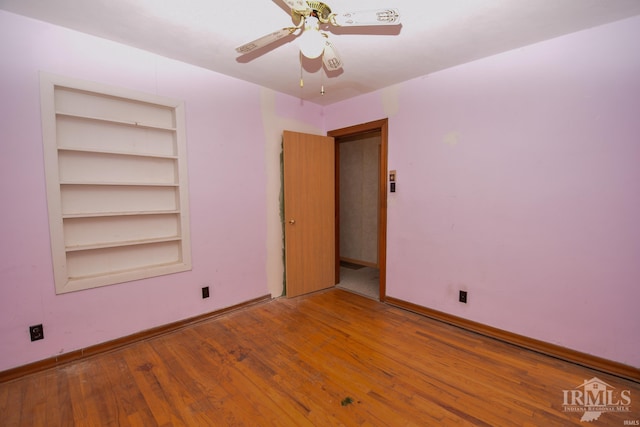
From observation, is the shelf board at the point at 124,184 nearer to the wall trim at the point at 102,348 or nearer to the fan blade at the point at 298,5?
the wall trim at the point at 102,348

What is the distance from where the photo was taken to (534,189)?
2.18 metres

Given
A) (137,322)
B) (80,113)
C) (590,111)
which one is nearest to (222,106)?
(80,113)

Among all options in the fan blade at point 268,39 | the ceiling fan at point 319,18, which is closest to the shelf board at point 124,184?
the fan blade at point 268,39

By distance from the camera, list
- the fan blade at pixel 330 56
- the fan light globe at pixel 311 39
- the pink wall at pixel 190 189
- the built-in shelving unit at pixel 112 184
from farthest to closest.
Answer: the built-in shelving unit at pixel 112 184 → the pink wall at pixel 190 189 → the fan blade at pixel 330 56 → the fan light globe at pixel 311 39

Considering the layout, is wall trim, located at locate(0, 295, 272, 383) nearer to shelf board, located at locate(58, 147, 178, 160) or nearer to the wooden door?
the wooden door

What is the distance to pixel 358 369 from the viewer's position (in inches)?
77.6

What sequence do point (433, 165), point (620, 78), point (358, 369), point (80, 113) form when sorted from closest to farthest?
point (620, 78) → point (358, 369) → point (80, 113) → point (433, 165)

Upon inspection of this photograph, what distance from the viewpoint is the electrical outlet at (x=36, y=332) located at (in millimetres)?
1927

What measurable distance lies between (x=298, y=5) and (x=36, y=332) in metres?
2.76

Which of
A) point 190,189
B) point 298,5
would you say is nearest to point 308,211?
point 190,189

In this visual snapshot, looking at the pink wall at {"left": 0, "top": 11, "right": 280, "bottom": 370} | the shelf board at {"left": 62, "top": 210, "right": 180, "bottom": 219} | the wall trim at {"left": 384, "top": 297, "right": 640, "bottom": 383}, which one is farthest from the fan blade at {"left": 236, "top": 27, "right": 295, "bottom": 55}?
the wall trim at {"left": 384, "top": 297, "right": 640, "bottom": 383}

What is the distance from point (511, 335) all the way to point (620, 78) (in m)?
2.05

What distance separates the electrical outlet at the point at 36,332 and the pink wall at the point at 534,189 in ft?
10.3

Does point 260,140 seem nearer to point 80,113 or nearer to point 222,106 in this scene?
point 222,106
